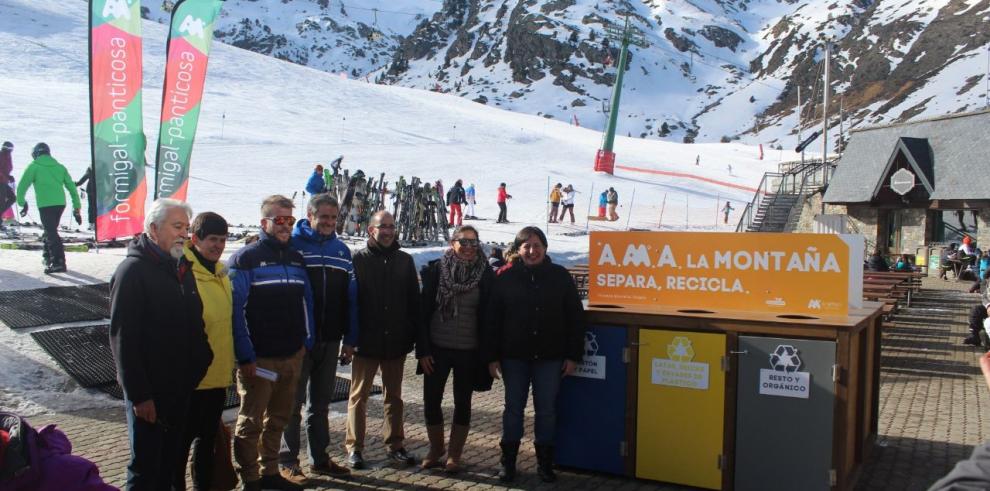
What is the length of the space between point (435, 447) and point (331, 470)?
0.74 metres

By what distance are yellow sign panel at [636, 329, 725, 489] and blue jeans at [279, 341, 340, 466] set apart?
2.21m

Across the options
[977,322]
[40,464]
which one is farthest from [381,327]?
[977,322]

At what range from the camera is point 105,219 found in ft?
34.0

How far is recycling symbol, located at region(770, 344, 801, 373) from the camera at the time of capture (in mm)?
4820

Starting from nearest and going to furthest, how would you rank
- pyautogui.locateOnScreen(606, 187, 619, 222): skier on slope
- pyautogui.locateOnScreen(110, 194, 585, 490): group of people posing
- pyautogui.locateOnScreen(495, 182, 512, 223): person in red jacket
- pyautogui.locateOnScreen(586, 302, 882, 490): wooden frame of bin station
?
pyautogui.locateOnScreen(110, 194, 585, 490): group of people posing → pyautogui.locateOnScreen(586, 302, 882, 490): wooden frame of bin station → pyautogui.locateOnScreen(495, 182, 512, 223): person in red jacket → pyautogui.locateOnScreen(606, 187, 619, 222): skier on slope

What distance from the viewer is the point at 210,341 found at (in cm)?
442

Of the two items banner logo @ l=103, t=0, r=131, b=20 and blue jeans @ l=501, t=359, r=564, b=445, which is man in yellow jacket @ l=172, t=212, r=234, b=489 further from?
banner logo @ l=103, t=0, r=131, b=20

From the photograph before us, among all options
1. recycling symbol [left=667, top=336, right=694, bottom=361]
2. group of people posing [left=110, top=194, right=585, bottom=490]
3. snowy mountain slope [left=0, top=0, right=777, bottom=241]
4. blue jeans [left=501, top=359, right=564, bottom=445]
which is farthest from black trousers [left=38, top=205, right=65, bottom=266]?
snowy mountain slope [left=0, top=0, right=777, bottom=241]

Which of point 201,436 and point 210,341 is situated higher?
point 210,341

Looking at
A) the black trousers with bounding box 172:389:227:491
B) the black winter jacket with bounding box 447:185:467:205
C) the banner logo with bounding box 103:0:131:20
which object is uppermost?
the banner logo with bounding box 103:0:131:20

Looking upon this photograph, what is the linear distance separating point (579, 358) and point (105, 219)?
25.6 feet

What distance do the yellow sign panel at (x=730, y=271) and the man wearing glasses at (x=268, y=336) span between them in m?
2.14

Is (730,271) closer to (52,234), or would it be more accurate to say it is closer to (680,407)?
(680,407)

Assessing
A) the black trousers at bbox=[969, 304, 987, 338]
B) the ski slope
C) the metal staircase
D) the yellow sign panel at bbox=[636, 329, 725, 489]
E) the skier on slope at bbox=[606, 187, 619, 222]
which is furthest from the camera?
the metal staircase
